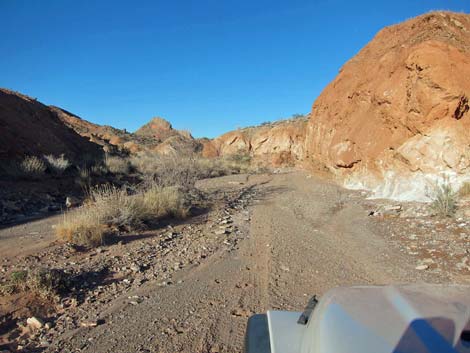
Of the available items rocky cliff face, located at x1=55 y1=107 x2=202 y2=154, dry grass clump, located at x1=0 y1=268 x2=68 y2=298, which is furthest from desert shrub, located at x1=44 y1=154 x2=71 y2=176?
rocky cliff face, located at x1=55 y1=107 x2=202 y2=154

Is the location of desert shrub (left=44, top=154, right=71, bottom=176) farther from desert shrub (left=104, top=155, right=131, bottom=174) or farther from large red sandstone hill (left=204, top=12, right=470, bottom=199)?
large red sandstone hill (left=204, top=12, right=470, bottom=199)

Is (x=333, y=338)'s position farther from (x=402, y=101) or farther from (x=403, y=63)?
(x=403, y=63)

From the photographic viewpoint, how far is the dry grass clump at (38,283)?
13.3ft

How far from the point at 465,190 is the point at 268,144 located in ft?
90.5

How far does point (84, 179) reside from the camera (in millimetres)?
14648

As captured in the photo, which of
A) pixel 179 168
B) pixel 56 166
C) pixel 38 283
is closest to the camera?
pixel 38 283

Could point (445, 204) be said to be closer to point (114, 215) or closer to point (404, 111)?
point (404, 111)

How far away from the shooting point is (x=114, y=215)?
7059 millimetres

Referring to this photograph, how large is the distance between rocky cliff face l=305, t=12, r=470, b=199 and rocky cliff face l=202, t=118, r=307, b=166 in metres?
13.4

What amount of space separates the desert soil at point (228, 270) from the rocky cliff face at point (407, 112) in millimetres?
2513

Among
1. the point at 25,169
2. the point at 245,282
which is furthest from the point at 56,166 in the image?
Answer: the point at 245,282

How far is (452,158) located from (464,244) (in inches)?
161

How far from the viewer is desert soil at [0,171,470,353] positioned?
10.9ft

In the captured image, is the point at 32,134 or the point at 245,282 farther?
the point at 32,134
